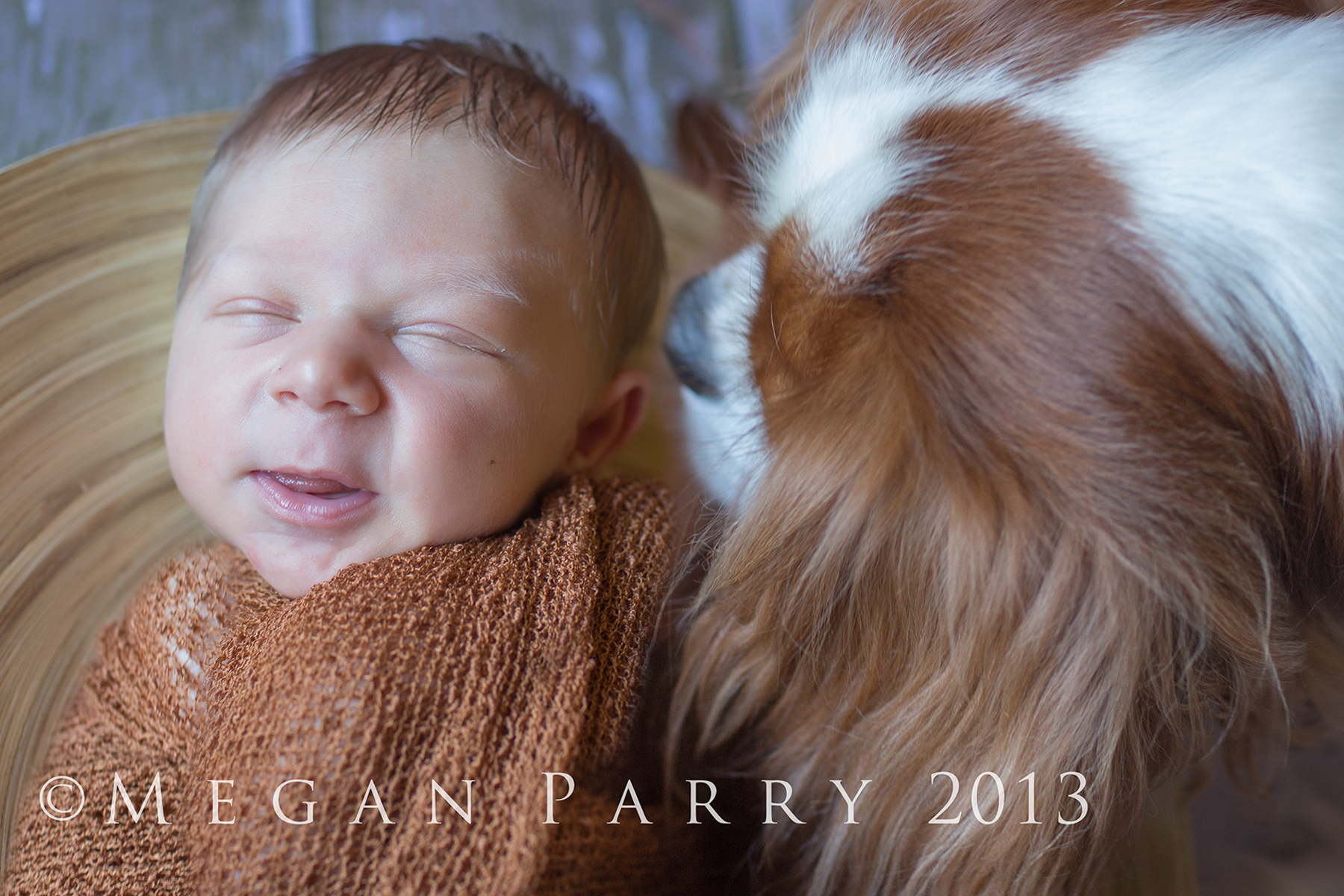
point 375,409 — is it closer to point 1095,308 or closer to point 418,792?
point 418,792

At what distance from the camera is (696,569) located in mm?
757

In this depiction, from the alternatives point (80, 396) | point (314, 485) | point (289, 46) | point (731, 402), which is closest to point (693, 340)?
point (731, 402)

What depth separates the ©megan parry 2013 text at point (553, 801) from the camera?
57cm

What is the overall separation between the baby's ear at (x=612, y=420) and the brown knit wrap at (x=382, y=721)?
0.12 metres

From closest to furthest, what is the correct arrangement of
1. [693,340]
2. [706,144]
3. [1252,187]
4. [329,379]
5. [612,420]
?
[1252,187] → [329,379] → [693,340] → [612,420] → [706,144]

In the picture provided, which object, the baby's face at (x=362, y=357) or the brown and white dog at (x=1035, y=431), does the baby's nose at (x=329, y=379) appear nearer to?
the baby's face at (x=362, y=357)

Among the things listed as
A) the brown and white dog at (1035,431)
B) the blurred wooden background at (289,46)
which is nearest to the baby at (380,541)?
the brown and white dog at (1035,431)

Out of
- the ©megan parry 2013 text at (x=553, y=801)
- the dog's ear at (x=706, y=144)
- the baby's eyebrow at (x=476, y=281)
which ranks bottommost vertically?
the ©megan parry 2013 text at (x=553, y=801)

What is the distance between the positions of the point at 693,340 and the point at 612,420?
15 cm

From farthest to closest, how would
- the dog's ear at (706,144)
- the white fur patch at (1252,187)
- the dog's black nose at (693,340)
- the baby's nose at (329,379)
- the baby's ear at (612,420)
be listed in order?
the dog's ear at (706,144) < the baby's ear at (612,420) < the dog's black nose at (693,340) < the baby's nose at (329,379) < the white fur patch at (1252,187)

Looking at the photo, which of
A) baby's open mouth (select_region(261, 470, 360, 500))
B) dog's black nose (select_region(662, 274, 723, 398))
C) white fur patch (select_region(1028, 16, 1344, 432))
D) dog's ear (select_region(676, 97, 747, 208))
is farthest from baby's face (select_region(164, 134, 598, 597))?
white fur patch (select_region(1028, 16, 1344, 432))

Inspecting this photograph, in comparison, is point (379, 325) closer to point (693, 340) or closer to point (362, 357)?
point (362, 357)

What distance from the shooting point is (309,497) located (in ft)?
2.25

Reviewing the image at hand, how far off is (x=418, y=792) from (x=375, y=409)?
267 mm
